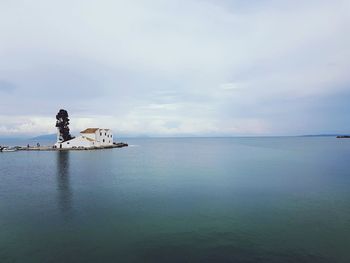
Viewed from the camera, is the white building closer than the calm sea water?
No

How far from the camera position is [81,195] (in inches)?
1344

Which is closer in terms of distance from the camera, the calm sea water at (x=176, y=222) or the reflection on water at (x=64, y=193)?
the calm sea water at (x=176, y=222)

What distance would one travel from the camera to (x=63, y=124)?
396ft

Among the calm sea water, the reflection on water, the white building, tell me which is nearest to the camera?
the calm sea water

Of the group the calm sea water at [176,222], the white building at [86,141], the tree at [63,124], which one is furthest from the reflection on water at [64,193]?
the tree at [63,124]

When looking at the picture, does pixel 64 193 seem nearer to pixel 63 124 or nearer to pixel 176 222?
pixel 176 222

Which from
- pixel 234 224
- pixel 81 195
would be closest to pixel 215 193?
pixel 234 224

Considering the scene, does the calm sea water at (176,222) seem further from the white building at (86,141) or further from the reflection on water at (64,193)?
the white building at (86,141)

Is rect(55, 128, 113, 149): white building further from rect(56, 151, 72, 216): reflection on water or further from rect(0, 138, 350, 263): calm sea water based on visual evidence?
rect(0, 138, 350, 263): calm sea water

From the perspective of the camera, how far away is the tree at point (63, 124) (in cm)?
12025

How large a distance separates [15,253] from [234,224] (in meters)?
17.0

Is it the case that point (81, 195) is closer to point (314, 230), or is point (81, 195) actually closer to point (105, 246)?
point (105, 246)

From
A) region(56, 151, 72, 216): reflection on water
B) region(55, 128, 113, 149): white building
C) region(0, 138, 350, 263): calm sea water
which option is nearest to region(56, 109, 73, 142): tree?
region(55, 128, 113, 149): white building

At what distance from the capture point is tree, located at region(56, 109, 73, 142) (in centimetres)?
12025
